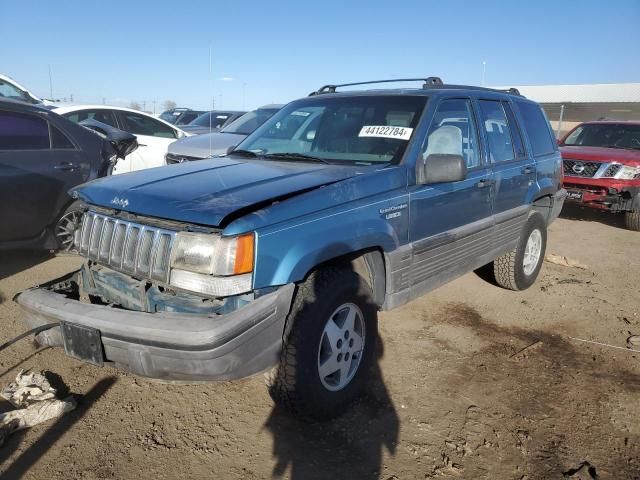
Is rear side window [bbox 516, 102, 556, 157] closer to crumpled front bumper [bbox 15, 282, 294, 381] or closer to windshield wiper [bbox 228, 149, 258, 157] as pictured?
windshield wiper [bbox 228, 149, 258, 157]

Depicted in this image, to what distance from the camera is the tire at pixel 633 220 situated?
26.5ft

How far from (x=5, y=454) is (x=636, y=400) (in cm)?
364

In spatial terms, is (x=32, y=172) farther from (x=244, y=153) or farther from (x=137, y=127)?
(x=137, y=127)

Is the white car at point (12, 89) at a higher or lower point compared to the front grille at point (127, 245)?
higher

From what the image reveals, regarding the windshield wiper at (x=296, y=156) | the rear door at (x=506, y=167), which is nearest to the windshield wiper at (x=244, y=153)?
the windshield wiper at (x=296, y=156)

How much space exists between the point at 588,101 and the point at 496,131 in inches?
1249

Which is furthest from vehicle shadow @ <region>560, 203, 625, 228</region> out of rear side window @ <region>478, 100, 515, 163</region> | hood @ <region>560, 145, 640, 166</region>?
rear side window @ <region>478, 100, 515, 163</region>

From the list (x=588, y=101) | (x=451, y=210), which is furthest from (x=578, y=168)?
(x=588, y=101)

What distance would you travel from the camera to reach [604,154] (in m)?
8.36

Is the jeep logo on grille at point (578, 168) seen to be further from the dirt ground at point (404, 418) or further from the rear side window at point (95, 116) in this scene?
the rear side window at point (95, 116)

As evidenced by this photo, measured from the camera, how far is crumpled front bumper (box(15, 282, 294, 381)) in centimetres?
225

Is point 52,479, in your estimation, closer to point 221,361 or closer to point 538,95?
point 221,361

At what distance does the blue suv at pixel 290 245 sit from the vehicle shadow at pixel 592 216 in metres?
6.09

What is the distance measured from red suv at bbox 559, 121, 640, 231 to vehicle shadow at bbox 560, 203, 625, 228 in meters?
0.78
